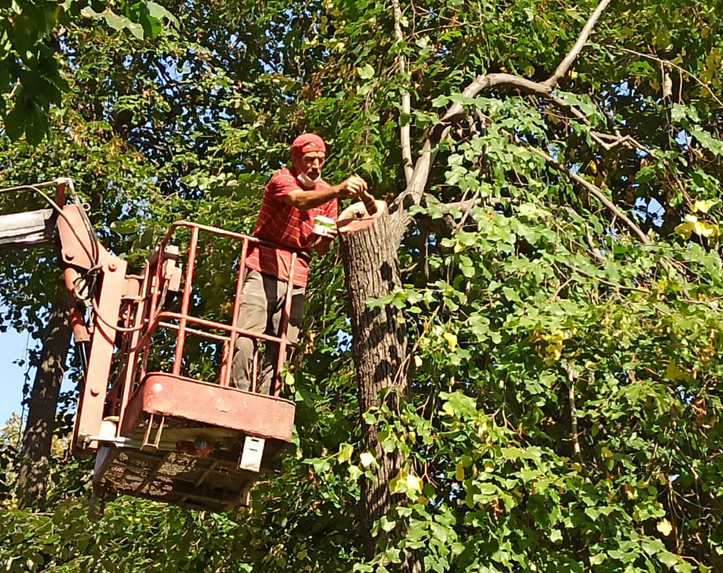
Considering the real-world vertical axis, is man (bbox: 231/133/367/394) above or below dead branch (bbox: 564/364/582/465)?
above

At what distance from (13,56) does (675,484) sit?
→ 4.83 metres

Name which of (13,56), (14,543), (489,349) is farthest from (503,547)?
(14,543)

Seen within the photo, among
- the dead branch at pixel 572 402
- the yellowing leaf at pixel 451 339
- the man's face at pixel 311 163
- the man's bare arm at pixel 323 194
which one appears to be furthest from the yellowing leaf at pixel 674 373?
the man's face at pixel 311 163

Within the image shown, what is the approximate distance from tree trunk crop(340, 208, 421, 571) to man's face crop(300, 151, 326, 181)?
43 cm

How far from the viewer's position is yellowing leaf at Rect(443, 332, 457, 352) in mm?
6598

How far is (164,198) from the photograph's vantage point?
13.2 m

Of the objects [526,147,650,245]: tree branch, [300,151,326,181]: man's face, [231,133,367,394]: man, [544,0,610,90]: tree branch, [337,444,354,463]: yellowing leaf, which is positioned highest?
[544,0,610,90]: tree branch

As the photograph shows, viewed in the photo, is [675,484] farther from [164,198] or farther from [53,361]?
[53,361]

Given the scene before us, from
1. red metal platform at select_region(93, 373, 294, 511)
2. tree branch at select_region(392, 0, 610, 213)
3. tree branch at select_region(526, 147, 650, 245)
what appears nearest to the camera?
red metal platform at select_region(93, 373, 294, 511)

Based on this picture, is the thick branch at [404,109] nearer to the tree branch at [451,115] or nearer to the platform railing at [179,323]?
the tree branch at [451,115]

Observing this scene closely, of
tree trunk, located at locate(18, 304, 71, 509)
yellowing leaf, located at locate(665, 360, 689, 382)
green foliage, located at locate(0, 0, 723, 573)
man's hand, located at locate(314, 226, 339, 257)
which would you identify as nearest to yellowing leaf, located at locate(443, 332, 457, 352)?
green foliage, located at locate(0, 0, 723, 573)

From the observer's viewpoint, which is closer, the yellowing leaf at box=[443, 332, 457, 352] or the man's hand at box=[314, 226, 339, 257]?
the yellowing leaf at box=[443, 332, 457, 352]

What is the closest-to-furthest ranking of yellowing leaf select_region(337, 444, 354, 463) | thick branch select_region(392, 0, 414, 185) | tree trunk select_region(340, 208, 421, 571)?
yellowing leaf select_region(337, 444, 354, 463), tree trunk select_region(340, 208, 421, 571), thick branch select_region(392, 0, 414, 185)

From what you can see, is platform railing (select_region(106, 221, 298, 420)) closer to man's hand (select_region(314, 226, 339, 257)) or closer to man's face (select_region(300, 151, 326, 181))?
man's hand (select_region(314, 226, 339, 257))
